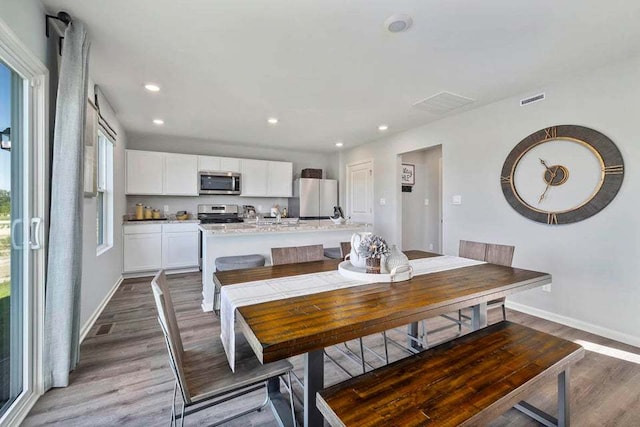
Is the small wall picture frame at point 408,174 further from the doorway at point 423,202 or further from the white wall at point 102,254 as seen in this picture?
the white wall at point 102,254

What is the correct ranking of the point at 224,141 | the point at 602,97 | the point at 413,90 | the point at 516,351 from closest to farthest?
1. the point at 516,351
2. the point at 602,97
3. the point at 413,90
4. the point at 224,141

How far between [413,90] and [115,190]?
4.04 meters

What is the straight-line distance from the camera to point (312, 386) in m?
1.21

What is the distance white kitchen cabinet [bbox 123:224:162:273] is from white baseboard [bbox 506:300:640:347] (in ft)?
16.8

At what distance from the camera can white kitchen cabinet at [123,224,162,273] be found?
4.50 meters

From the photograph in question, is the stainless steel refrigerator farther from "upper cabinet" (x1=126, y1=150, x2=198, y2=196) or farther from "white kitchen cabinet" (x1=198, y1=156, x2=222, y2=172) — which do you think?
"upper cabinet" (x1=126, y1=150, x2=198, y2=196)

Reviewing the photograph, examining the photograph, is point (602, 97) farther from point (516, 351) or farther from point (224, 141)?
point (224, 141)

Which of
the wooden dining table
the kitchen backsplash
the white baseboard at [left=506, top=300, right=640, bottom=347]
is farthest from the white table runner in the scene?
the kitchen backsplash

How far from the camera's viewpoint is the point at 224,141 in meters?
5.56

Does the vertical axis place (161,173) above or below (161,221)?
above

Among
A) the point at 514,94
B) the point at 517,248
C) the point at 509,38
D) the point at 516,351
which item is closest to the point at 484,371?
the point at 516,351

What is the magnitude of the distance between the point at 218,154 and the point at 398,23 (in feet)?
15.3

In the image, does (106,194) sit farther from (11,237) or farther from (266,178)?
(266,178)

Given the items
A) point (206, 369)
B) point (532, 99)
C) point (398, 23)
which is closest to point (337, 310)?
point (206, 369)
